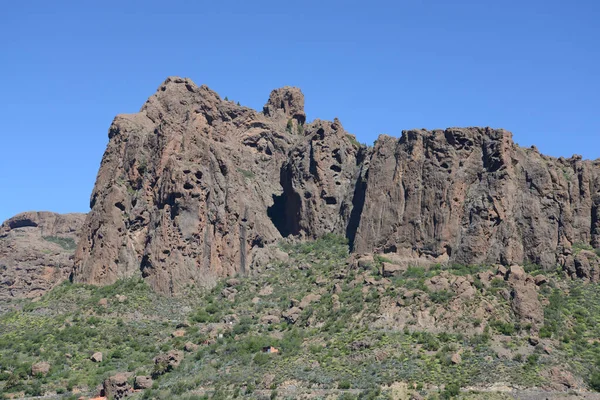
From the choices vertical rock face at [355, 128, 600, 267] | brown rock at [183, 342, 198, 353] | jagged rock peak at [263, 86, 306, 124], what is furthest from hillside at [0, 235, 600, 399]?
jagged rock peak at [263, 86, 306, 124]

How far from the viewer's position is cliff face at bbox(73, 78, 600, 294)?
118m

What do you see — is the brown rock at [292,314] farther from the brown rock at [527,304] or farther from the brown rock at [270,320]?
the brown rock at [527,304]

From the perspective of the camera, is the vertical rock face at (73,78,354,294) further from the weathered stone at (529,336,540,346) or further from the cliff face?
the weathered stone at (529,336,540,346)

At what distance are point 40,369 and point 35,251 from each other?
68.3m

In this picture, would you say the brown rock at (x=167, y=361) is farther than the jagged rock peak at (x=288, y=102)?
No

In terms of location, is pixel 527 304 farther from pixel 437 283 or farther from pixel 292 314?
pixel 292 314

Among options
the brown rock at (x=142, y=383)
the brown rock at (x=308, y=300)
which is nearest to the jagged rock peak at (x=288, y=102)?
the brown rock at (x=308, y=300)

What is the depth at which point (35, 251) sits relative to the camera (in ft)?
563

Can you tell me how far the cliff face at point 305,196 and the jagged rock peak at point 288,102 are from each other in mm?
11691

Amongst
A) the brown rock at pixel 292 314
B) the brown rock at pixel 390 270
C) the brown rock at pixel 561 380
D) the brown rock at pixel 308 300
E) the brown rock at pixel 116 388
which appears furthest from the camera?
the brown rock at pixel 308 300

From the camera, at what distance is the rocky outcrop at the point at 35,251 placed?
162 metres

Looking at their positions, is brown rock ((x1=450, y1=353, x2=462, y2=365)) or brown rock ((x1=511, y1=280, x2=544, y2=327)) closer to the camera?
brown rock ((x1=450, y1=353, x2=462, y2=365))

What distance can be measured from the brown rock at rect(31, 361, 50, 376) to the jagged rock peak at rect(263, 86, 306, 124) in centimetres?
6869

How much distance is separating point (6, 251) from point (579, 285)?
10453 centimetres
